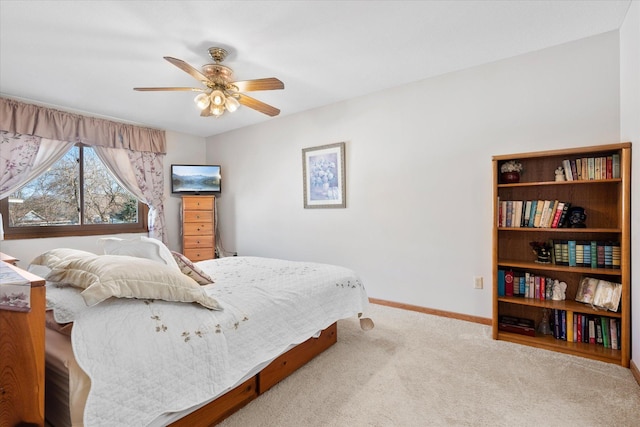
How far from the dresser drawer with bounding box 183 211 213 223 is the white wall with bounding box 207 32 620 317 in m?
1.12

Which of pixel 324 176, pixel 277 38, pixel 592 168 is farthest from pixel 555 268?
pixel 277 38

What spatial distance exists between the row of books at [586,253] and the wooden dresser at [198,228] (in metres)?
4.15

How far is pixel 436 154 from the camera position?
10.4 ft

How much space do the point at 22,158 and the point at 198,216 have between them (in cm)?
203

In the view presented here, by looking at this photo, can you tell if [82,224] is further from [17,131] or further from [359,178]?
[359,178]

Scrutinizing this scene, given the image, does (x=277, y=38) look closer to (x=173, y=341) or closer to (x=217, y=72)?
(x=217, y=72)

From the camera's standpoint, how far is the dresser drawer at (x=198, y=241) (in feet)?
15.1

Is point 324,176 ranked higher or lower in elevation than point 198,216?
higher

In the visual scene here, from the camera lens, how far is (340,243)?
12.8 ft

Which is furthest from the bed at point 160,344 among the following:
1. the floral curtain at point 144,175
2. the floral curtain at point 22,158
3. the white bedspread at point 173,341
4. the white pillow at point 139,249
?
the floral curtain at point 144,175

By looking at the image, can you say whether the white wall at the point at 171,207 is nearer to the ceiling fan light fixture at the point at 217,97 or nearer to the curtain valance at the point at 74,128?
the curtain valance at the point at 74,128

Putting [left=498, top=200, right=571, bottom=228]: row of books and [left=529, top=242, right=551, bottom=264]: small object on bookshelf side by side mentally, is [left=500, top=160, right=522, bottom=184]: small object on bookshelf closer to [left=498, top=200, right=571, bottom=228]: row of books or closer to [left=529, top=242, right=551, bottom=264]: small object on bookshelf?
[left=498, top=200, right=571, bottom=228]: row of books

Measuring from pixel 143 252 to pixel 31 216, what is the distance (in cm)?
295

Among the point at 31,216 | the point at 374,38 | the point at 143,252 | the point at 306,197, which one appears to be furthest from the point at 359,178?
the point at 31,216
